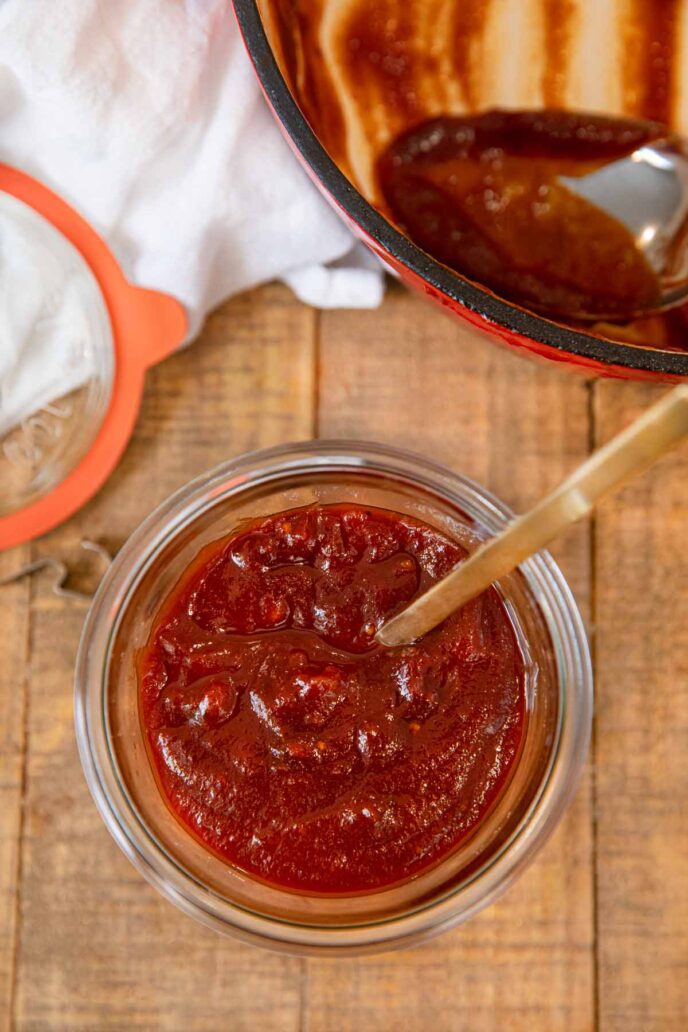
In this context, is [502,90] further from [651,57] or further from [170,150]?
[170,150]

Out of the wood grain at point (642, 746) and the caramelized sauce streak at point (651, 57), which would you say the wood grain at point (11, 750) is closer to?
the wood grain at point (642, 746)

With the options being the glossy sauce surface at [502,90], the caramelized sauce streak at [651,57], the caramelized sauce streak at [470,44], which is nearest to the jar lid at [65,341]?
the glossy sauce surface at [502,90]

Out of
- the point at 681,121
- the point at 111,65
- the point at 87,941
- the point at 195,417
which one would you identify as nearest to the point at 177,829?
the point at 87,941

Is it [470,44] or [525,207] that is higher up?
[470,44]

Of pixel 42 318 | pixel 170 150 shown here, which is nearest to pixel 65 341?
pixel 42 318

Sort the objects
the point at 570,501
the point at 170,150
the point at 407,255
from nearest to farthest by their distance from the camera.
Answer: the point at 570,501
the point at 407,255
the point at 170,150

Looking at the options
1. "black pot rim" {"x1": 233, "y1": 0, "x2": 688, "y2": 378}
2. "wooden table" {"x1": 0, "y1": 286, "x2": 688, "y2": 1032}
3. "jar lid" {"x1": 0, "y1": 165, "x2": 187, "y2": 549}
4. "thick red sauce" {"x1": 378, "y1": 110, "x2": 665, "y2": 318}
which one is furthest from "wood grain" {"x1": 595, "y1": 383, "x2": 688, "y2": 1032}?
"jar lid" {"x1": 0, "y1": 165, "x2": 187, "y2": 549}

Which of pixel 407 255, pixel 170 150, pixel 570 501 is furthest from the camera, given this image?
pixel 170 150
